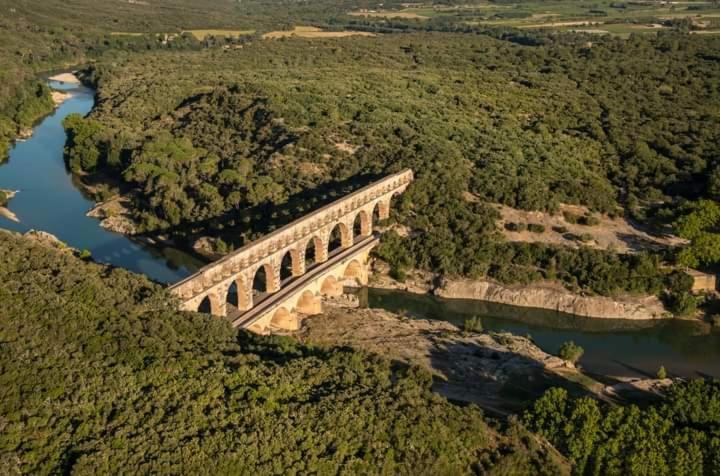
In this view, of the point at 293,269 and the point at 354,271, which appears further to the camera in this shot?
the point at 354,271

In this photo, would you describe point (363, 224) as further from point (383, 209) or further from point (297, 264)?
point (297, 264)

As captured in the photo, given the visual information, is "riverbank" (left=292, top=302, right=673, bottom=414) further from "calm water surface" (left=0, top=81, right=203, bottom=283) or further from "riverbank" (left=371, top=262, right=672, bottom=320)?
"calm water surface" (left=0, top=81, right=203, bottom=283)

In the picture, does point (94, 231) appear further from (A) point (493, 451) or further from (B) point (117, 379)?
(A) point (493, 451)

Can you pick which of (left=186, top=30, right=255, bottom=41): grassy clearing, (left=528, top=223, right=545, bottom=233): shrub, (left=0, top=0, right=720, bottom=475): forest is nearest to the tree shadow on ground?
(left=0, top=0, right=720, bottom=475): forest

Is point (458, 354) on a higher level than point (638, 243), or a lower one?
lower

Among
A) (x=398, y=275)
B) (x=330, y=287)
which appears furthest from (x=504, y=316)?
(x=330, y=287)

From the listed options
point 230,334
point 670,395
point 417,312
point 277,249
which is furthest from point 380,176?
point 670,395
